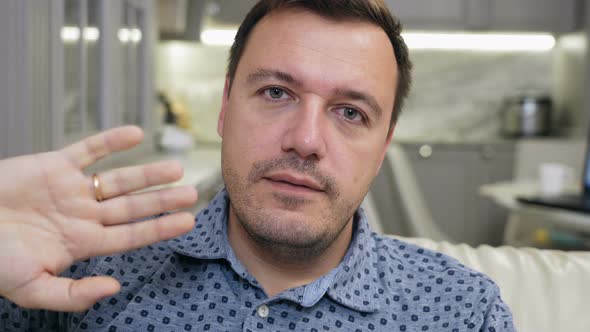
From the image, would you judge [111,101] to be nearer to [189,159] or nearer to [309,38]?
[189,159]

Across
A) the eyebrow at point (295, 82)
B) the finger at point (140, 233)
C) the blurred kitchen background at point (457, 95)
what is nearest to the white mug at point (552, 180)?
the blurred kitchen background at point (457, 95)

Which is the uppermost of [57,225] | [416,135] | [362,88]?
[362,88]

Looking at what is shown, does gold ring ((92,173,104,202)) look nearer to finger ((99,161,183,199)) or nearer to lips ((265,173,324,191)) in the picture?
finger ((99,161,183,199))

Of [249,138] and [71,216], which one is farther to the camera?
[249,138]

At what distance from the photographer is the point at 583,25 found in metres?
4.64

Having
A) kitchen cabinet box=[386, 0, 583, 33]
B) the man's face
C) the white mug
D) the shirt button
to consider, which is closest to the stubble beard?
the man's face

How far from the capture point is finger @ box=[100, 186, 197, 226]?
92 centimetres

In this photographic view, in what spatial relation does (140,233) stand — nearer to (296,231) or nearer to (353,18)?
(296,231)

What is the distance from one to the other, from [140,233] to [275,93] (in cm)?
37

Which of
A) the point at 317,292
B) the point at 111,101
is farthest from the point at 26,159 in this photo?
the point at 111,101

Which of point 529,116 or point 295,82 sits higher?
point 295,82

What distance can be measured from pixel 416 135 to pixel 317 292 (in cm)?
400

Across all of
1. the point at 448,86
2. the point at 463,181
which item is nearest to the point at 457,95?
the point at 448,86

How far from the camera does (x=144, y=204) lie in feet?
3.03
